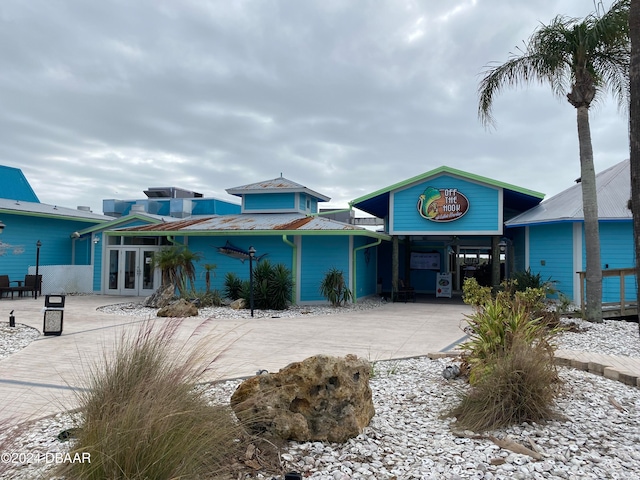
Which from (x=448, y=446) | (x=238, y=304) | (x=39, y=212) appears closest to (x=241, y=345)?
(x=448, y=446)

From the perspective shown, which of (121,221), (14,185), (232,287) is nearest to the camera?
(232,287)

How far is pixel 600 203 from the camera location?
1457cm

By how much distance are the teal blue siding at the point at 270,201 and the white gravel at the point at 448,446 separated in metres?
14.0

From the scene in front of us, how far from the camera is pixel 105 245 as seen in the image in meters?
18.9

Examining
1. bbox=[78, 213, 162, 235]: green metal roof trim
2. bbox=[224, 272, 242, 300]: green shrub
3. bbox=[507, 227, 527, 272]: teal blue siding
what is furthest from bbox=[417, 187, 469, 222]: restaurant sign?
bbox=[78, 213, 162, 235]: green metal roof trim

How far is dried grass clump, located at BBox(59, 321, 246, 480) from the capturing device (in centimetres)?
251

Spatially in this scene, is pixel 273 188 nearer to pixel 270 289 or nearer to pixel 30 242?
pixel 270 289

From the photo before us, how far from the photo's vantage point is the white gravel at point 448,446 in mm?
3240

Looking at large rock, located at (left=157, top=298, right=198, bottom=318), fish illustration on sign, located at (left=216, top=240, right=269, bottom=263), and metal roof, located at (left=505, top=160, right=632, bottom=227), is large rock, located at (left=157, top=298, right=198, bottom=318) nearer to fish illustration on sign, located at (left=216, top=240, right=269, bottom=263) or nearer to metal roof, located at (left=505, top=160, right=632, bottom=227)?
fish illustration on sign, located at (left=216, top=240, right=269, bottom=263)

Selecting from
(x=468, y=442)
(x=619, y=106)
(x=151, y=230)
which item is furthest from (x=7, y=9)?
(x=619, y=106)

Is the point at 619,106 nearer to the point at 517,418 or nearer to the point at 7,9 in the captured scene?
the point at 517,418

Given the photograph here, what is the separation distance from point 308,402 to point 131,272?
16.5m

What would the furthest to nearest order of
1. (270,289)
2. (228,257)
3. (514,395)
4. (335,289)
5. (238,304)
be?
(228,257) → (335,289) → (270,289) → (238,304) → (514,395)

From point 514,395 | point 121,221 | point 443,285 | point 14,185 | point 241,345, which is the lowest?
point 241,345
